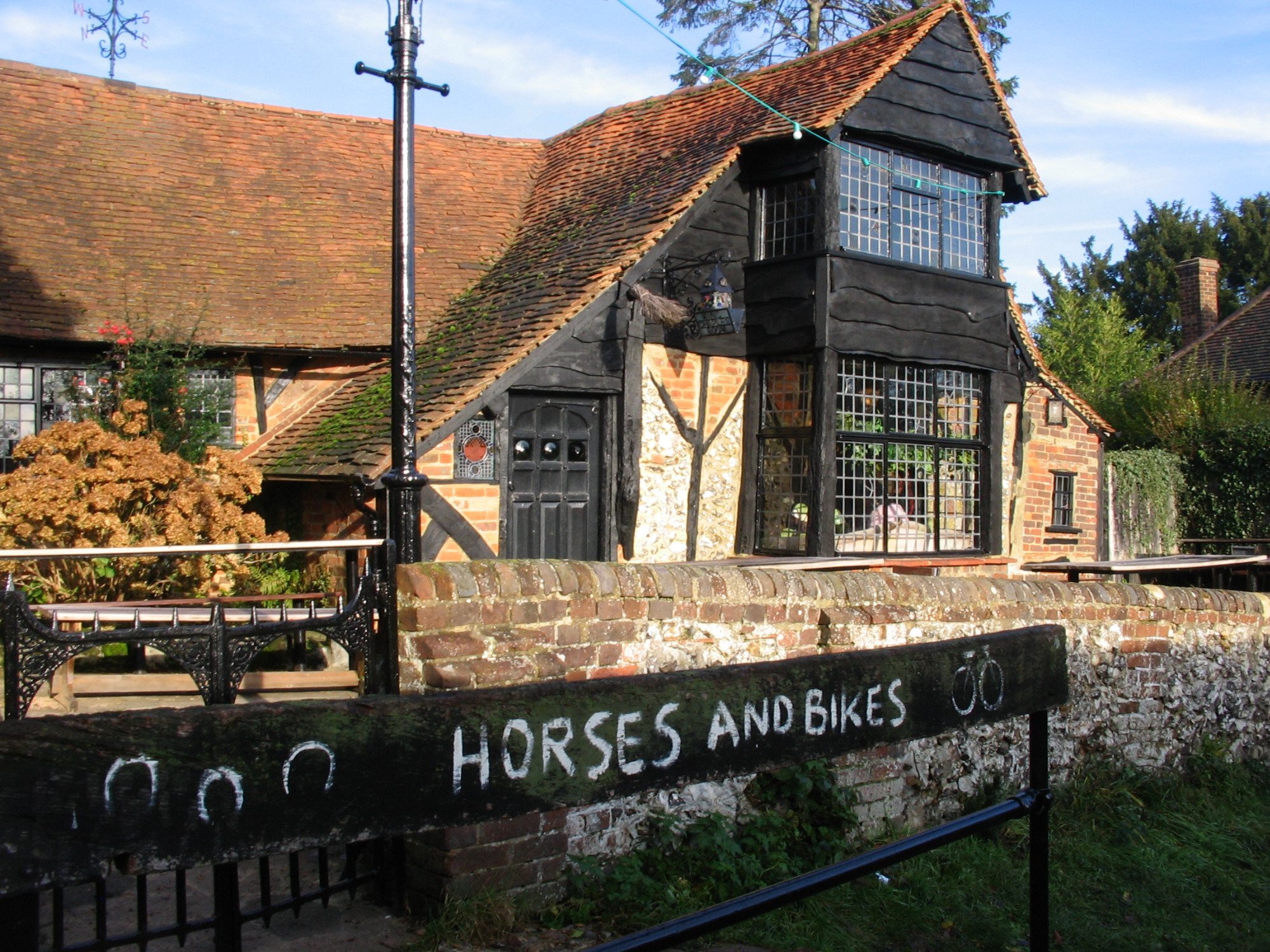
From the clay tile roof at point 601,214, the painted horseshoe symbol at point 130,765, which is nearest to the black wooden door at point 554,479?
the clay tile roof at point 601,214

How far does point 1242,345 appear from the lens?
80.0ft

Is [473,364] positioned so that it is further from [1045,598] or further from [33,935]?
[33,935]

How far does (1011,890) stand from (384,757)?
187 inches

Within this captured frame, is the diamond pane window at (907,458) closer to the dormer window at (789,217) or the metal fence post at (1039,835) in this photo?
the dormer window at (789,217)

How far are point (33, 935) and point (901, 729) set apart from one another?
159 cm

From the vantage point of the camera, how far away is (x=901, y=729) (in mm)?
2363

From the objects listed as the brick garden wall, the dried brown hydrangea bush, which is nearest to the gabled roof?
the brick garden wall

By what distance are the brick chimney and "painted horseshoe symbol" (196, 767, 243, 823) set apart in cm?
2931

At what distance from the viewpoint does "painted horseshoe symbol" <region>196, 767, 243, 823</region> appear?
1.47 metres

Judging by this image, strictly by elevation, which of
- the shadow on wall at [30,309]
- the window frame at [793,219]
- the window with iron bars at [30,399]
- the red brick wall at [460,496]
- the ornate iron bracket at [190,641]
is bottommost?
the ornate iron bracket at [190,641]

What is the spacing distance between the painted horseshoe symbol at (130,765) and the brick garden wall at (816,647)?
173 cm

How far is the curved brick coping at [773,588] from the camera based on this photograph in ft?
15.0

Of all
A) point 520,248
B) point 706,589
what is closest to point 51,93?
point 520,248

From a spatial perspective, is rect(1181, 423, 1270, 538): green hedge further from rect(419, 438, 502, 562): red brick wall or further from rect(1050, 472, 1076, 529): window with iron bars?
rect(419, 438, 502, 562): red brick wall
